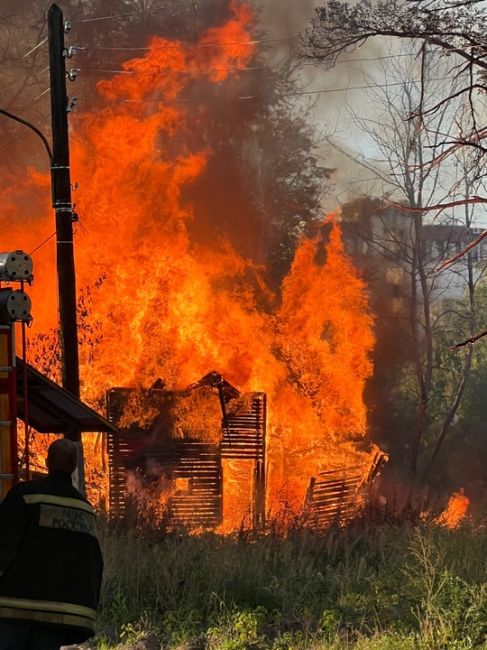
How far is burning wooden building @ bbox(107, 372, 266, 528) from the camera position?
21.5m

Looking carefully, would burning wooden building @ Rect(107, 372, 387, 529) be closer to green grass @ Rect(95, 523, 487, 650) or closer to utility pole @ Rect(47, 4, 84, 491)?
green grass @ Rect(95, 523, 487, 650)

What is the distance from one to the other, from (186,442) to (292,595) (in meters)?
11.4

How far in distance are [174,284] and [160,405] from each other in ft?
11.3

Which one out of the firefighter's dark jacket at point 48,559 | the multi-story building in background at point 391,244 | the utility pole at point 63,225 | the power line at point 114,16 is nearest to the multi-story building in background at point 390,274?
the multi-story building in background at point 391,244

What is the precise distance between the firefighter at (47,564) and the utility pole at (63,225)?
25.0 ft

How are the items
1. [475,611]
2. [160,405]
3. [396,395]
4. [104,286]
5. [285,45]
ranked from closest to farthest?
1. [475,611]
2. [160,405]
3. [104,286]
4. [285,45]
5. [396,395]

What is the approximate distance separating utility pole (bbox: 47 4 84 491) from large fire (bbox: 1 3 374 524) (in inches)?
358

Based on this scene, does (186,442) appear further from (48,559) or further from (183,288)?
(48,559)

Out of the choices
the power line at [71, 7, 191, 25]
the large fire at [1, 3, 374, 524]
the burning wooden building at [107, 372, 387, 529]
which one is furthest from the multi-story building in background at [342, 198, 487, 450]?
the power line at [71, 7, 191, 25]

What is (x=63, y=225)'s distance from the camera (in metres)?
13.7

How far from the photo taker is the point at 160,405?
2217 cm

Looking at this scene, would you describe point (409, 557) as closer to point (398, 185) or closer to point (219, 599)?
point (219, 599)

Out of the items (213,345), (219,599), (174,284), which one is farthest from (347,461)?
(219,599)

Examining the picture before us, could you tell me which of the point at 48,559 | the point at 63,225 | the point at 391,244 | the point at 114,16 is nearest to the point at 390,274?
the point at 391,244
